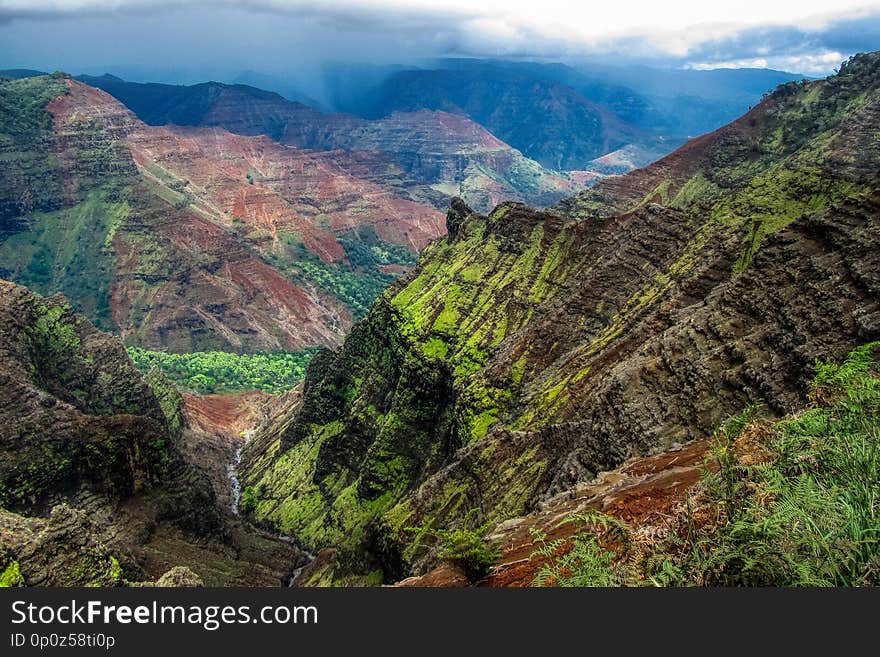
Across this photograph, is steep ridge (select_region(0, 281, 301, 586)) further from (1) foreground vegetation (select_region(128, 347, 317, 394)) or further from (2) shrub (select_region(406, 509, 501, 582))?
(1) foreground vegetation (select_region(128, 347, 317, 394))

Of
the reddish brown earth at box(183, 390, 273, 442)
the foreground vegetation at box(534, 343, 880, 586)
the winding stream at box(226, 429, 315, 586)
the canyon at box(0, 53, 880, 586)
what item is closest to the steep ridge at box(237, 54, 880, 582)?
the canyon at box(0, 53, 880, 586)

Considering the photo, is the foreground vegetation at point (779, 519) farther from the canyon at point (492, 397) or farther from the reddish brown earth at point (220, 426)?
the reddish brown earth at point (220, 426)

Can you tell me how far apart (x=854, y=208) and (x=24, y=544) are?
48.5m

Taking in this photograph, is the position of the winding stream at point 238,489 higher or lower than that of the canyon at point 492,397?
lower

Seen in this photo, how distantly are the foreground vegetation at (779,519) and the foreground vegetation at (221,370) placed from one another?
16518 cm

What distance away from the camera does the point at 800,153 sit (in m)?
124

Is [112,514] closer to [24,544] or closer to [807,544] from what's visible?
[24,544]

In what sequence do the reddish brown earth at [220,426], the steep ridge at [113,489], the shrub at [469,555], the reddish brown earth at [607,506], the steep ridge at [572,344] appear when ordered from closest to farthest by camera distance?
the reddish brown earth at [607,506], the shrub at [469,555], the steep ridge at [572,344], the steep ridge at [113,489], the reddish brown earth at [220,426]

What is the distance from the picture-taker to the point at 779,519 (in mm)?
11820

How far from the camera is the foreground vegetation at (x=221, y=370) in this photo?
6780 inches

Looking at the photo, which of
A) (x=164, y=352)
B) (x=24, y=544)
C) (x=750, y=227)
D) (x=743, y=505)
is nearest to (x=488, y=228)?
(x=750, y=227)

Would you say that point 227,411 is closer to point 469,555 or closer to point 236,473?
point 236,473

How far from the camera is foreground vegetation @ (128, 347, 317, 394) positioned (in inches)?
6780

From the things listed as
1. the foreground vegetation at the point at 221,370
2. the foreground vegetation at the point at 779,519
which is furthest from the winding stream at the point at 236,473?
the foreground vegetation at the point at 779,519
